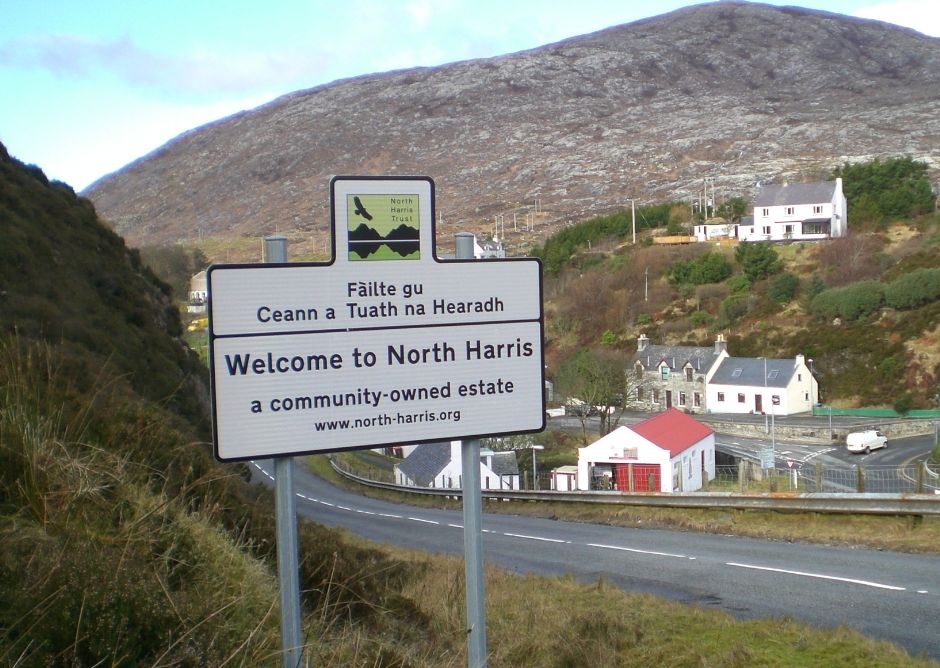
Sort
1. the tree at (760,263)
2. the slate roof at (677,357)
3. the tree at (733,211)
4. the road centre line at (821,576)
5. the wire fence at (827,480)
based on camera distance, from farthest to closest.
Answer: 1. the tree at (733,211)
2. the tree at (760,263)
3. the slate roof at (677,357)
4. the wire fence at (827,480)
5. the road centre line at (821,576)

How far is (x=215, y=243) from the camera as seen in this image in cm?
8500

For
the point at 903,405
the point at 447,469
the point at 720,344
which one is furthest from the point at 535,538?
the point at 720,344

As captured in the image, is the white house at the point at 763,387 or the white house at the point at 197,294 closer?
the white house at the point at 197,294

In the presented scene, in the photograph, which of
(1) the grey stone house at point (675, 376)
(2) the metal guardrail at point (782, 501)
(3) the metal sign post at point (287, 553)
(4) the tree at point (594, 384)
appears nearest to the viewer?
(3) the metal sign post at point (287, 553)

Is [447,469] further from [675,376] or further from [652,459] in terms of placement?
[675,376]

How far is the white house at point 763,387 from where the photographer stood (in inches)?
1961

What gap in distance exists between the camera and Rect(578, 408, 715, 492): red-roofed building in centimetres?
2883

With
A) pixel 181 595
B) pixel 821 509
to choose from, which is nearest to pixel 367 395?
pixel 181 595

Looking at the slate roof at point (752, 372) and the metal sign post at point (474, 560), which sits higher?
the metal sign post at point (474, 560)

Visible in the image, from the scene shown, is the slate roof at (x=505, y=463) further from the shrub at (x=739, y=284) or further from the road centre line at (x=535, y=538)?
the shrub at (x=739, y=284)

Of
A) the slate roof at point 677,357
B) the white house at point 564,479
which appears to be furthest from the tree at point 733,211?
the white house at point 564,479

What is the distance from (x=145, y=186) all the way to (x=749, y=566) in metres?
154

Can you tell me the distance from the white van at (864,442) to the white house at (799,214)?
3757 centimetres

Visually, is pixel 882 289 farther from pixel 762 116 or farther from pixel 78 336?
pixel 762 116
